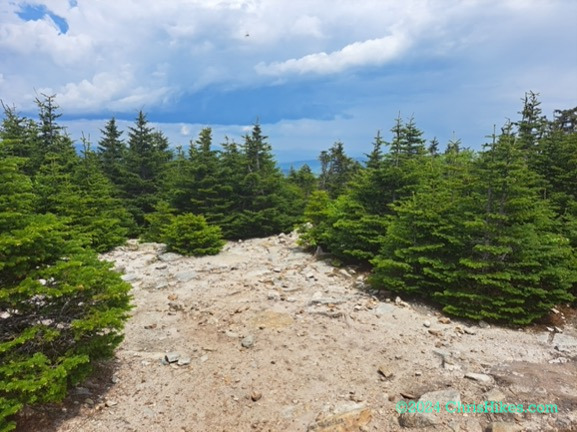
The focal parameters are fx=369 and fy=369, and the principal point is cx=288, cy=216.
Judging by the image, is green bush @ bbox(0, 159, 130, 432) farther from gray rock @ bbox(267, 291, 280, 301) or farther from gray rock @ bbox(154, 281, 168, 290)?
gray rock @ bbox(154, 281, 168, 290)

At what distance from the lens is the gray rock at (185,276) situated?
12.5 metres

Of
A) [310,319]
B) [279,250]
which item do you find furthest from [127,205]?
[310,319]

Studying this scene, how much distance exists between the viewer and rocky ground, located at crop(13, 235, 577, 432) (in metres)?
5.56

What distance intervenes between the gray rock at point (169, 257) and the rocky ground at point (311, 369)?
3.67 meters

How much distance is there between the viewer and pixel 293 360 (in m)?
7.26

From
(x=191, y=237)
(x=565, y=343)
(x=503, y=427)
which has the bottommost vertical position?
(x=565, y=343)

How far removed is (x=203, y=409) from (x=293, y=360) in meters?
1.96

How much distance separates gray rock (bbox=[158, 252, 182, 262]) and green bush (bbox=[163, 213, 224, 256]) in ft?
1.01

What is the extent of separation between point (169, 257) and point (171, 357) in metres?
8.22

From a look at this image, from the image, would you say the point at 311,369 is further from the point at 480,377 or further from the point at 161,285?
the point at 161,285

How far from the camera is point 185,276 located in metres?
12.7

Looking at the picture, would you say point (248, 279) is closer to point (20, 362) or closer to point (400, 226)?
point (400, 226)

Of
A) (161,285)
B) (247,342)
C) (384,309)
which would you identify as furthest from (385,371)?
(161,285)

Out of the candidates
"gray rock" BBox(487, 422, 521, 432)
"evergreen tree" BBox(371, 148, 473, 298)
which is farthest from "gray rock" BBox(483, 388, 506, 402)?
"evergreen tree" BBox(371, 148, 473, 298)
